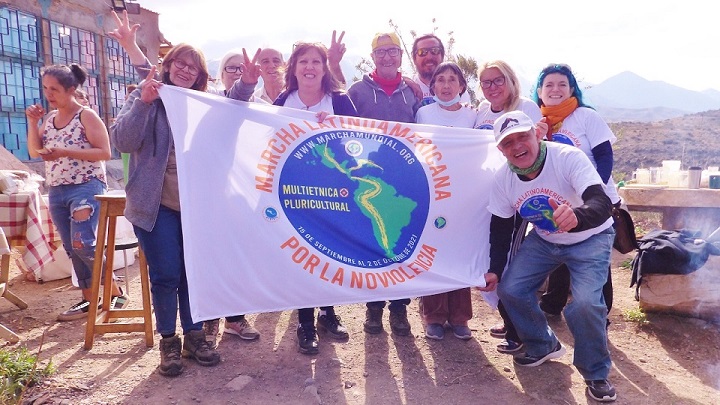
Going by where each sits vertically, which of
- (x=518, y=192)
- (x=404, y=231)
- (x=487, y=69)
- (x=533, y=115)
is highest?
(x=487, y=69)

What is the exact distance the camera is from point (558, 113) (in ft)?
12.0

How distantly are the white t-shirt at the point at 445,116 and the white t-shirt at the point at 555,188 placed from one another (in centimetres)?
76

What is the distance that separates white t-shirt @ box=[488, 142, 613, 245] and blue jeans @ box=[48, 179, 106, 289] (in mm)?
3308

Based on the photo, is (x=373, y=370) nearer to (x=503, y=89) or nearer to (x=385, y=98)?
(x=385, y=98)

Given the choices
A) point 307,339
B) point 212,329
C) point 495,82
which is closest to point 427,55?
point 495,82

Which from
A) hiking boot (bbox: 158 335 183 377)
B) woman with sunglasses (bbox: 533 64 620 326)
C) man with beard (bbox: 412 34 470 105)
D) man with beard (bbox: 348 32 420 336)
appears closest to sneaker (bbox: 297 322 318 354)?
man with beard (bbox: 348 32 420 336)

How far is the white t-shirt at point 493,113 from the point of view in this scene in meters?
3.62

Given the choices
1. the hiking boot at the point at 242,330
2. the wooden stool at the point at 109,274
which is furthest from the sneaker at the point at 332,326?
the wooden stool at the point at 109,274

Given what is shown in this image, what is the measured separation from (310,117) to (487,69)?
134 centimetres

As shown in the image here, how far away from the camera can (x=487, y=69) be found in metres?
3.67

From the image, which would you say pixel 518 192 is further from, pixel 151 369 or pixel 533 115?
pixel 151 369

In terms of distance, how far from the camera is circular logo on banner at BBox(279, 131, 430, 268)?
3.33m

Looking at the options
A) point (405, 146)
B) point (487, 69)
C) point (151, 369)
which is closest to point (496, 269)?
point (405, 146)

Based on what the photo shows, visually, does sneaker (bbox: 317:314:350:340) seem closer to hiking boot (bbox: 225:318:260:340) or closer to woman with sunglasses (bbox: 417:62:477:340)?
hiking boot (bbox: 225:318:260:340)
